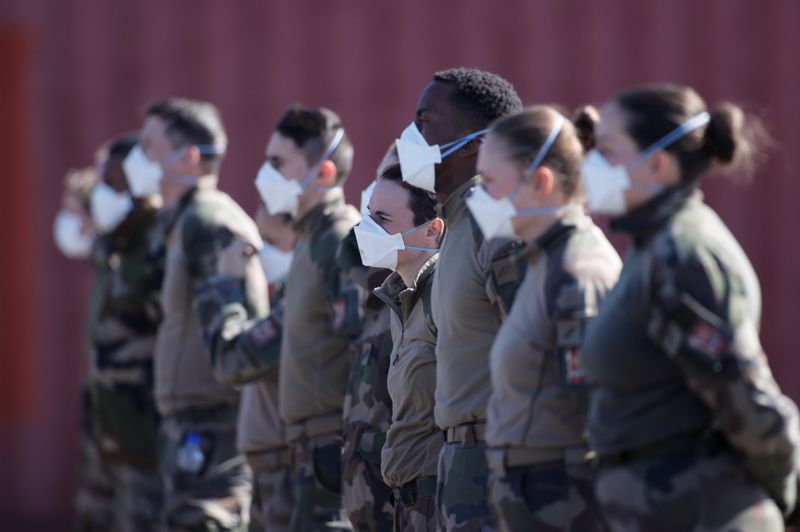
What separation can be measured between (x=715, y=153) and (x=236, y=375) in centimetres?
220

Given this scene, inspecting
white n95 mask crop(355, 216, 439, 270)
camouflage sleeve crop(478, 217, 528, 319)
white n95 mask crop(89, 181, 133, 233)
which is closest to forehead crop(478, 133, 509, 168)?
camouflage sleeve crop(478, 217, 528, 319)

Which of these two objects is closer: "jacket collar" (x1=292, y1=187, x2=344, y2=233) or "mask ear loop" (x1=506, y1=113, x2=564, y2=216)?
"mask ear loop" (x1=506, y1=113, x2=564, y2=216)

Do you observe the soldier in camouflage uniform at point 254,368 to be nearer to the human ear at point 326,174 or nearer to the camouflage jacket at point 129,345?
the human ear at point 326,174

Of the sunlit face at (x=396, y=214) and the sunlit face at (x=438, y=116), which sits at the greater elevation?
the sunlit face at (x=438, y=116)

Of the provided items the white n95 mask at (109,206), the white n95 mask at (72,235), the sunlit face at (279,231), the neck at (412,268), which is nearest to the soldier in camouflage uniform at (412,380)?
the neck at (412,268)

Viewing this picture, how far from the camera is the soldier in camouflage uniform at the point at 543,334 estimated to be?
9.80 feet

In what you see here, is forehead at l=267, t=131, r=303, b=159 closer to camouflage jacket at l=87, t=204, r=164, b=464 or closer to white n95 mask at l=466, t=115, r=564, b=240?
camouflage jacket at l=87, t=204, r=164, b=464

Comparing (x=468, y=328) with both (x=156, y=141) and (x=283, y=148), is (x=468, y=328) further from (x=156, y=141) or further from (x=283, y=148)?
(x=156, y=141)

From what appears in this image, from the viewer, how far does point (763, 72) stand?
6.99 meters

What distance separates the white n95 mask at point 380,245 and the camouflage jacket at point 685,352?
3.71ft

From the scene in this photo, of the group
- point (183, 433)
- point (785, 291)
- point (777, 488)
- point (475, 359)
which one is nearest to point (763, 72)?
point (785, 291)

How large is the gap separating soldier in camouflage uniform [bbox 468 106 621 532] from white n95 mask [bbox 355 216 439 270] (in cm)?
80

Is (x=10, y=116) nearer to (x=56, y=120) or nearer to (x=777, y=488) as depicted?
(x=56, y=120)

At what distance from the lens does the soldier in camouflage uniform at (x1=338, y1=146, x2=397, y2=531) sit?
13.1ft
